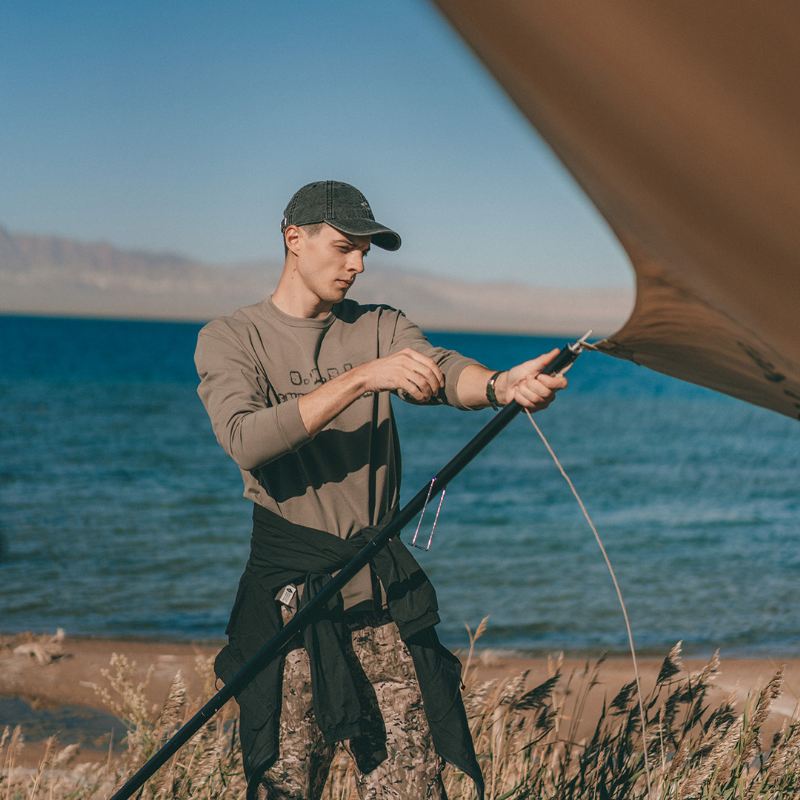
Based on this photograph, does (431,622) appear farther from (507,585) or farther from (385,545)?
(507,585)

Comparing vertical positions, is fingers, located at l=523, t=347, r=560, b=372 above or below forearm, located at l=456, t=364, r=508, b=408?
above

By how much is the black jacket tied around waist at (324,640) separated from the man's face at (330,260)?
595 mm

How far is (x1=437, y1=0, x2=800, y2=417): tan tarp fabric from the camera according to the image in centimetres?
157

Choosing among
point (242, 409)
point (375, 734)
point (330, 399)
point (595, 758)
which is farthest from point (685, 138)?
point (595, 758)

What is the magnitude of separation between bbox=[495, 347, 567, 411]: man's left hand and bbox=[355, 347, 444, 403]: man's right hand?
176mm

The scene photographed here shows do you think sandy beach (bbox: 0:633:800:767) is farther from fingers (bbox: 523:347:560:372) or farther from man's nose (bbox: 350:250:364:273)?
fingers (bbox: 523:347:560:372)

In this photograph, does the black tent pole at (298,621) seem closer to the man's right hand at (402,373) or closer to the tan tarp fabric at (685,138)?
the man's right hand at (402,373)

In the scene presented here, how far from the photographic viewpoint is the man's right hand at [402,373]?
2.34 m

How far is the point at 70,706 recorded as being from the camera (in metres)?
7.70

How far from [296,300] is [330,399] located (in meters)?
0.50

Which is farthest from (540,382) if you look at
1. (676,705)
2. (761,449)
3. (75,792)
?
(761,449)

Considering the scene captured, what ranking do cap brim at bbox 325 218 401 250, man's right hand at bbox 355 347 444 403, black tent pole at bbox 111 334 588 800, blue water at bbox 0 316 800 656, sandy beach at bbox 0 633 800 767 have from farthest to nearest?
blue water at bbox 0 316 800 656, sandy beach at bbox 0 633 800 767, cap brim at bbox 325 218 401 250, black tent pole at bbox 111 334 588 800, man's right hand at bbox 355 347 444 403

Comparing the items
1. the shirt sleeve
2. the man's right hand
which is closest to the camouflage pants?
the shirt sleeve

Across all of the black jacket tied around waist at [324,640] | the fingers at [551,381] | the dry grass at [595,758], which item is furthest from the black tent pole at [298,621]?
the dry grass at [595,758]
